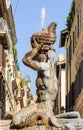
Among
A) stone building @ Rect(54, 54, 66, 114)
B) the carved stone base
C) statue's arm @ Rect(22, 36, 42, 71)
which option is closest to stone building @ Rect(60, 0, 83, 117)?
stone building @ Rect(54, 54, 66, 114)

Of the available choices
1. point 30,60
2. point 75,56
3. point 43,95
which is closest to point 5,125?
point 43,95

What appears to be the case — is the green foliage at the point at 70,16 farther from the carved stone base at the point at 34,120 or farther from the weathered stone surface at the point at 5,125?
the carved stone base at the point at 34,120

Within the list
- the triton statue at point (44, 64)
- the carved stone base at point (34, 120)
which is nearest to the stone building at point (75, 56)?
the triton statue at point (44, 64)

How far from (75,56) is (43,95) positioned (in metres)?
35.7

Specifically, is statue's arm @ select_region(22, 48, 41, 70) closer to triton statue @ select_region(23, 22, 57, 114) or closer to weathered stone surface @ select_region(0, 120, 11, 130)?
triton statue @ select_region(23, 22, 57, 114)

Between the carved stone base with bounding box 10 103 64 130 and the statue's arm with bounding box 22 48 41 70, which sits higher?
the statue's arm with bounding box 22 48 41 70

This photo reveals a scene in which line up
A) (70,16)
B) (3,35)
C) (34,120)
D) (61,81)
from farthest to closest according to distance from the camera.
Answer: (61,81)
(70,16)
(3,35)
(34,120)

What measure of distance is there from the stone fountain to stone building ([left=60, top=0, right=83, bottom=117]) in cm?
2883

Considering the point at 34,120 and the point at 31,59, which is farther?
the point at 31,59

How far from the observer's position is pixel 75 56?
50688mm

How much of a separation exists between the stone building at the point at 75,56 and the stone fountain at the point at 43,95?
28832mm

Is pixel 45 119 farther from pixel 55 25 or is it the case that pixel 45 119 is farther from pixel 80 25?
pixel 80 25

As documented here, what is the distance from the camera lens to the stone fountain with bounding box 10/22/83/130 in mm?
14766

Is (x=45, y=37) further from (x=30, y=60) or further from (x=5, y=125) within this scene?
(x=5, y=125)
